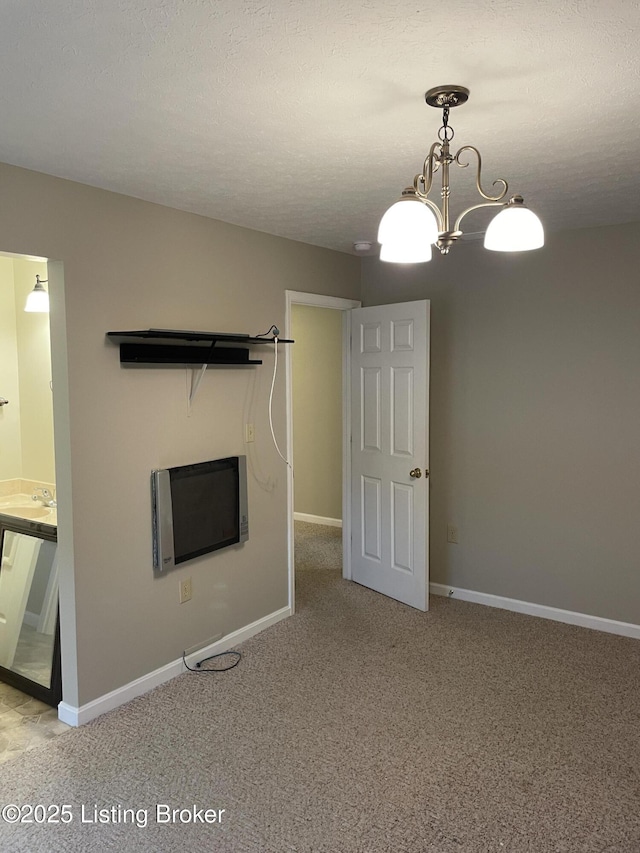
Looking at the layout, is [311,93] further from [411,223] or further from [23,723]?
[23,723]

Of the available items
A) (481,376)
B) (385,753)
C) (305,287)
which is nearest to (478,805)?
(385,753)

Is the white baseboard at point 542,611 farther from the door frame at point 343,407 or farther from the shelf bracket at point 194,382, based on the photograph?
the shelf bracket at point 194,382

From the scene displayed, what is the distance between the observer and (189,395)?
3.28 metres

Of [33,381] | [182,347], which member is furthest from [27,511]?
[182,347]

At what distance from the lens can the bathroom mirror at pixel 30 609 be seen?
3.01 meters

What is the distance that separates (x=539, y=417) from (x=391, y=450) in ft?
3.14

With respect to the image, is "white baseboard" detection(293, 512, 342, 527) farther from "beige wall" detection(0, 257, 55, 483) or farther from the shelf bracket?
the shelf bracket

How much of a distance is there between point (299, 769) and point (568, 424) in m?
2.47

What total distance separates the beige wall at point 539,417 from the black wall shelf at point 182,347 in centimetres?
140

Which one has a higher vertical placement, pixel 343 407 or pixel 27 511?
pixel 343 407

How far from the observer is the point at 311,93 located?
→ 1.82 m

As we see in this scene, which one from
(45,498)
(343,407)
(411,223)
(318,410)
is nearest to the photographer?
(411,223)

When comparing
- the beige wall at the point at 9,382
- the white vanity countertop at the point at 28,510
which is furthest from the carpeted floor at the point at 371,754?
the beige wall at the point at 9,382

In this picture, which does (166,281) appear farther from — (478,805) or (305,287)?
(478,805)
